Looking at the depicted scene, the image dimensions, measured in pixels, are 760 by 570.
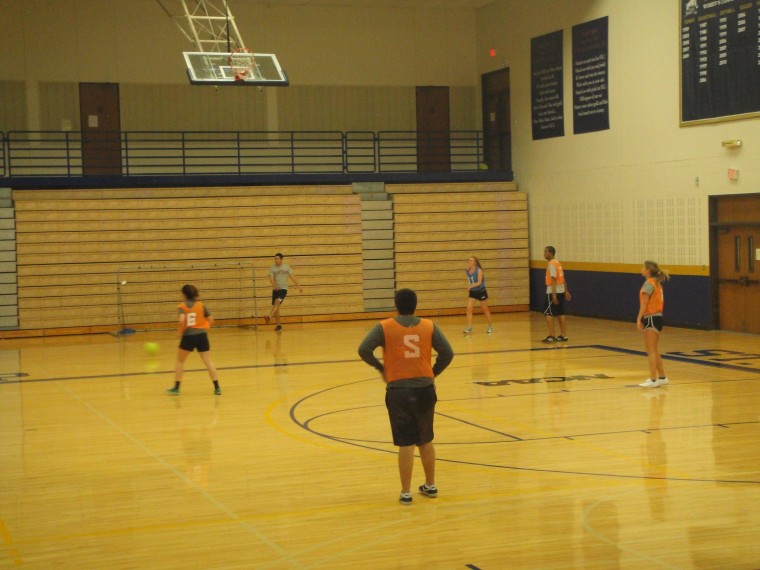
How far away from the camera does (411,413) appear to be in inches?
322

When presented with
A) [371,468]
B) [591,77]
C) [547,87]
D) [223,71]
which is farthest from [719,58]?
[371,468]

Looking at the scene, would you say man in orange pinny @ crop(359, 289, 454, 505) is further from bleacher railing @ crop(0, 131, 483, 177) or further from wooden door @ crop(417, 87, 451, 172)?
wooden door @ crop(417, 87, 451, 172)

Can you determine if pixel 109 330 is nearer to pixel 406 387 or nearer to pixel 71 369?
pixel 71 369

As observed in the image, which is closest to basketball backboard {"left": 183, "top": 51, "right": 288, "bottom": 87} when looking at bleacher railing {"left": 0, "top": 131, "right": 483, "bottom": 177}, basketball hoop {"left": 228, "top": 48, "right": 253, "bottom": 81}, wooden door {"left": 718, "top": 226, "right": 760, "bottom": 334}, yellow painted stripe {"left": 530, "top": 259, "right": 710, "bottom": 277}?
basketball hoop {"left": 228, "top": 48, "right": 253, "bottom": 81}

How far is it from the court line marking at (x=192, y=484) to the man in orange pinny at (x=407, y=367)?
1.35 m

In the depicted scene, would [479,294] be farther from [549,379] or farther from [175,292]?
[175,292]

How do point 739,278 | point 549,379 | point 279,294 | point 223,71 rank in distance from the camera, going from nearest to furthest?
point 549,379 → point 223,71 → point 739,278 → point 279,294

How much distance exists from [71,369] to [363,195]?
10880 millimetres

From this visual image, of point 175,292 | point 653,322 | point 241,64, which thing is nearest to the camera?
point 653,322

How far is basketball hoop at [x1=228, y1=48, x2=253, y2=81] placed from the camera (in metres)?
18.6

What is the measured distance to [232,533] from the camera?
7594 millimetres

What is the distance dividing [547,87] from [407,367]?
19.0 metres

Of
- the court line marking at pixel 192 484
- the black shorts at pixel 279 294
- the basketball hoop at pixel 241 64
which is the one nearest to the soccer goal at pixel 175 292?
the black shorts at pixel 279 294

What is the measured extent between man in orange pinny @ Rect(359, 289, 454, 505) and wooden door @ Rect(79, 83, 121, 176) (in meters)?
20.0
